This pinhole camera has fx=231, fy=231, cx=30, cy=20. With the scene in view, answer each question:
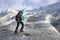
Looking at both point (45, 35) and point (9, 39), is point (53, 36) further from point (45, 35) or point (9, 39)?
point (9, 39)

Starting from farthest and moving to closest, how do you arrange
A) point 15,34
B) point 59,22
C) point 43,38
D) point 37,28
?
point 59,22 < point 37,28 < point 15,34 < point 43,38

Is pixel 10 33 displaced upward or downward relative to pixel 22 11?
downward

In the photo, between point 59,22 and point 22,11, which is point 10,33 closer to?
point 22,11

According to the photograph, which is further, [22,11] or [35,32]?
[35,32]

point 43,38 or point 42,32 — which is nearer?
point 43,38

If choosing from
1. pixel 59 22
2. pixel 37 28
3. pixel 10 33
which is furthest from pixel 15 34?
pixel 59 22

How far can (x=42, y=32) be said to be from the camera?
103ft

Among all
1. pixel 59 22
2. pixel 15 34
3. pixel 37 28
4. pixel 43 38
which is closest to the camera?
pixel 43 38

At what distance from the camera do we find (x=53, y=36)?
28.9 metres

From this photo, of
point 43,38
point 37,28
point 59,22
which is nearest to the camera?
point 43,38

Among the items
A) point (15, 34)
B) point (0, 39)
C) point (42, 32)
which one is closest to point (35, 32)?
point (42, 32)

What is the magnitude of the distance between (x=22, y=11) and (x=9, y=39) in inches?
157

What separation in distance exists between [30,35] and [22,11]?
127 inches

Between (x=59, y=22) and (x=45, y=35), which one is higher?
(x=59, y=22)
